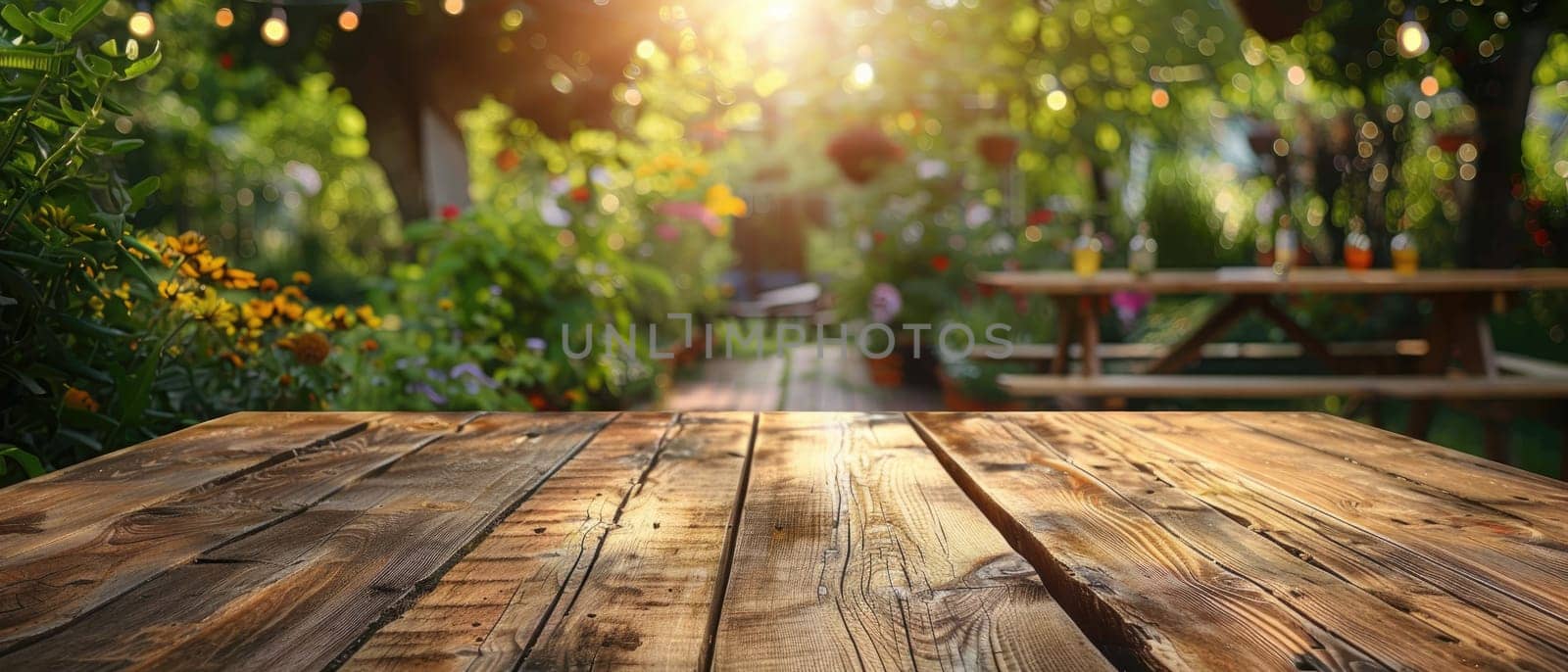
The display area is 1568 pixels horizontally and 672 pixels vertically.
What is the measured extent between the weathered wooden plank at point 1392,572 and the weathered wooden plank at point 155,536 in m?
1.00

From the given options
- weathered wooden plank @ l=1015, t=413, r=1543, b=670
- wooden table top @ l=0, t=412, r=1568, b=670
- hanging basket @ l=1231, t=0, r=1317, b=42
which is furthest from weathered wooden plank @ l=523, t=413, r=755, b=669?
hanging basket @ l=1231, t=0, r=1317, b=42

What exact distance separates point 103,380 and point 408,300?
223 centimetres

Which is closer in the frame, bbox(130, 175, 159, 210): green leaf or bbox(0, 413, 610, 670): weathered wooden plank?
bbox(0, 413, 610, 670): weathered wooden plank

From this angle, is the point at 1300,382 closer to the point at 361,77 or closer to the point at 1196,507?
the point at 1196,507

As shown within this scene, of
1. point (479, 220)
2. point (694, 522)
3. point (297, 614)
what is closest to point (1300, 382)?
point (479, 220)

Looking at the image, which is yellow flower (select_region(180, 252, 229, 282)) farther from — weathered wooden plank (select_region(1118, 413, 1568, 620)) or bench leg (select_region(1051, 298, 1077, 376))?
bench leg (select_region(1051, 298, 1077, 376))

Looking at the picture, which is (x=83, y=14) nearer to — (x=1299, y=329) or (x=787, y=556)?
(x=787, y=556)

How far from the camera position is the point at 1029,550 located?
3.42ft

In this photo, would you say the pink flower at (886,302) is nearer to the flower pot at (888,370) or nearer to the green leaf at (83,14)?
the flower pot at (888,370)

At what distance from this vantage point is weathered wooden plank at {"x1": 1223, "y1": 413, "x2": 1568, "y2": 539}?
1202 mm

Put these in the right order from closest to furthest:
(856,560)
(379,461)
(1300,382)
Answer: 1. (856,560)
2. (379,461)
3. (1300,382)

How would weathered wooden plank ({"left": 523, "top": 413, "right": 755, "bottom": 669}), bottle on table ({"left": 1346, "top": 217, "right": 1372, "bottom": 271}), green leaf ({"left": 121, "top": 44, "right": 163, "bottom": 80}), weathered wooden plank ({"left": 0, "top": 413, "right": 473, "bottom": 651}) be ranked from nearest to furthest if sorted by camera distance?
weathered wooden plank ({"left": 523, "top": 413, "right": 755, "bottom": 669}) < weathered wooden plank ({"left": 0, "top": 413, "right": 473, "bottom": 651}) < green leaf ({"left": 121, "top": 44, "right": 163, "bottom": 80}) < bottle on table ({"left": 1346, "top": 217, "right": 1372, "bottom": 271})

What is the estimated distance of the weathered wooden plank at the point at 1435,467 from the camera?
3.94 feet

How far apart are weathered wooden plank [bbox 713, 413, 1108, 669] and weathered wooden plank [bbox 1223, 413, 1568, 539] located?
0.57m
